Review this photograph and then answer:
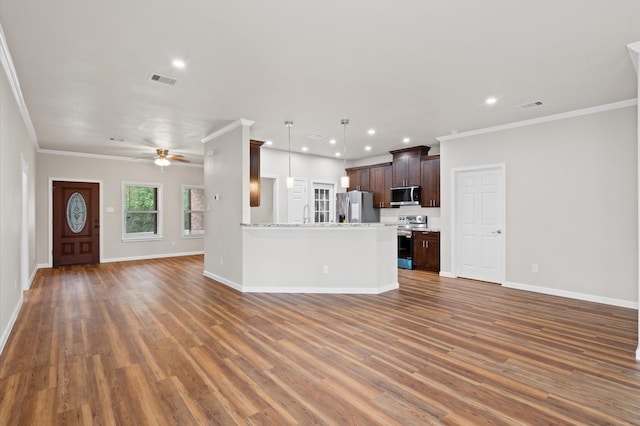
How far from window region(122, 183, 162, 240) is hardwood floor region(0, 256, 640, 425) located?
423cm

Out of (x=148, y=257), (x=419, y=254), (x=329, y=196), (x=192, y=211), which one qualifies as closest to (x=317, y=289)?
(x=419, y=254)

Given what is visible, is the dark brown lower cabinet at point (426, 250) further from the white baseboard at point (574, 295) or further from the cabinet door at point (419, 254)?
the white baseboard at point (574, 295)

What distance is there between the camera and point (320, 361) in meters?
2.92

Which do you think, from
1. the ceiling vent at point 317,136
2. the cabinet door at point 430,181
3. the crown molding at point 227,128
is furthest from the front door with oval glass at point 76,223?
the cabinet door at point 430,181

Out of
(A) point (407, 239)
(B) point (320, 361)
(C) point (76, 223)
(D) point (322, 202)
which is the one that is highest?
(D) point (322, 202)

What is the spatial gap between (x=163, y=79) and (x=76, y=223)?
21.3 feet

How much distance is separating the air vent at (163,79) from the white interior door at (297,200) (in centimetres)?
453

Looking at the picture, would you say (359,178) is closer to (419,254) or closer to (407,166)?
(407,166)

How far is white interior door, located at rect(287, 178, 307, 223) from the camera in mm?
8109

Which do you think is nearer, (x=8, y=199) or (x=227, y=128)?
(x=8, y=199)

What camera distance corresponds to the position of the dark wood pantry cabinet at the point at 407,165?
7465 mm

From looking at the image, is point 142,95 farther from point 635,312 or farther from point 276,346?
point 635,312

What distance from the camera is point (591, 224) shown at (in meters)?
4.80

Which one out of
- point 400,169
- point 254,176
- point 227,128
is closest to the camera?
point 227,128
